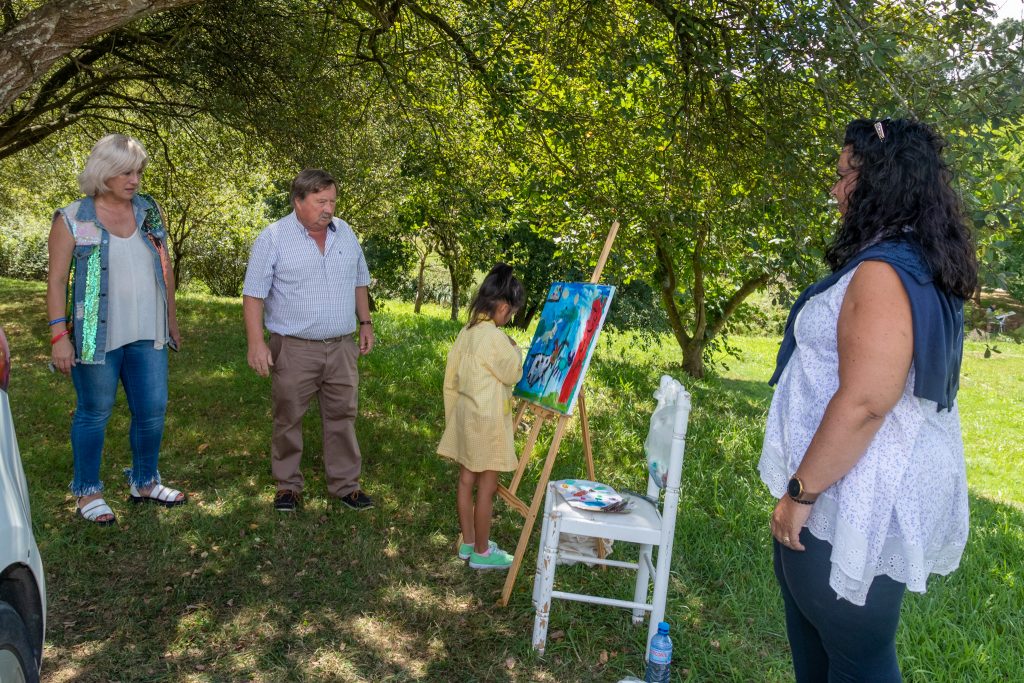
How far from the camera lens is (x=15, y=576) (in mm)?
2076

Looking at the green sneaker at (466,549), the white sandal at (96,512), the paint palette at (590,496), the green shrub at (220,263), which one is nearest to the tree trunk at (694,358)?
the green sneaker at (466,549)

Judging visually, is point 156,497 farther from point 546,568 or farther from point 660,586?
point 660,586

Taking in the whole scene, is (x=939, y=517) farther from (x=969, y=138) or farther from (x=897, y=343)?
(x=969, y=138)

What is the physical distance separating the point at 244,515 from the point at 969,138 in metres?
4.31

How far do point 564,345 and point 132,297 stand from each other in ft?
7.69

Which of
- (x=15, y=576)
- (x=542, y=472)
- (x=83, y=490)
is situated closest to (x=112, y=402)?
(x=83, y=490)

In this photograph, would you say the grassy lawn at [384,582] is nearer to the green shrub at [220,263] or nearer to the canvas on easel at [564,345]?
the canvas on easel at [564,345]

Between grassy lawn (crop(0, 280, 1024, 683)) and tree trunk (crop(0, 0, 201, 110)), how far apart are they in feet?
7.71

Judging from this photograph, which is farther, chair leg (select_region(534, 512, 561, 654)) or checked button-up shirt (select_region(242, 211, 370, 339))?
checked button-up shirt (select_region(242, 211, 370, 339))

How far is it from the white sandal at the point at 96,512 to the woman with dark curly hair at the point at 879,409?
380cm

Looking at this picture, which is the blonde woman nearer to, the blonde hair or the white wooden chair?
the blonde hair

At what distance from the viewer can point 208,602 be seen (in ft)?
12.3

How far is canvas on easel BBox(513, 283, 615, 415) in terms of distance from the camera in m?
3.99

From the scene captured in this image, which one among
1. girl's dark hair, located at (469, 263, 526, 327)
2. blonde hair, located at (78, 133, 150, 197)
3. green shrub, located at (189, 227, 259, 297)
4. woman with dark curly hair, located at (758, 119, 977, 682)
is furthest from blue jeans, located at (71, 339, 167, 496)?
green shrub, located at (189, 227, 259, 297)
